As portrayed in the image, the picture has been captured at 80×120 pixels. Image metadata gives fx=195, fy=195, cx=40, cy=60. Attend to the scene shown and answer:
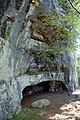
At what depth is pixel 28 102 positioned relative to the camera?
8641 millimetres

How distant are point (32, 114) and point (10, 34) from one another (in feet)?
9.36

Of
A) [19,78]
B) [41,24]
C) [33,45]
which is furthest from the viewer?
[41,24]

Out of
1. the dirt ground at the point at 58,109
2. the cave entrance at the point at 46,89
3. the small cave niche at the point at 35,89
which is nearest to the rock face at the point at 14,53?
the dirt ground at the point at 58,109

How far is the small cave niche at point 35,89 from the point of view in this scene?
1014 centimetres

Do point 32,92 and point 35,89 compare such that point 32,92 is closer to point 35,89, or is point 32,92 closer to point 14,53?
point 35,89

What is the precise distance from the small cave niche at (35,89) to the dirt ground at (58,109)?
51 cm

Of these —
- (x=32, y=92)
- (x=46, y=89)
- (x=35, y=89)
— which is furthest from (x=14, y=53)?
(x=46, y=89)

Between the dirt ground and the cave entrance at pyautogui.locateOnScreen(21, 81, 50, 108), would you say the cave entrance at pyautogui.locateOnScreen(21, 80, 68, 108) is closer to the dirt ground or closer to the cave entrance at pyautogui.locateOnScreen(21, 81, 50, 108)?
the cave entrance at pyautogui.locateOnScreen(21, 81, 50, 108)

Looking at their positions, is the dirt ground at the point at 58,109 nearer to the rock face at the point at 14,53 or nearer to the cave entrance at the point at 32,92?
the cave entrance at the point at 32,92

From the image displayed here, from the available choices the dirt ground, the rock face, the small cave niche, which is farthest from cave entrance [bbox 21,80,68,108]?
the rock face

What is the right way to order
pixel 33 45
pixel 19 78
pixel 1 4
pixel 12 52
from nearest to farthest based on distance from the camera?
pixel 1 4 < pixel 12 52 < pixel 19 78 < pixel 33 45

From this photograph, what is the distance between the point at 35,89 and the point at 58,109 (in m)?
3.39

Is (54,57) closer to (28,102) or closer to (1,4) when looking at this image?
(28,102)

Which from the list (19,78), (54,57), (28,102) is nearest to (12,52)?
(19,78)
